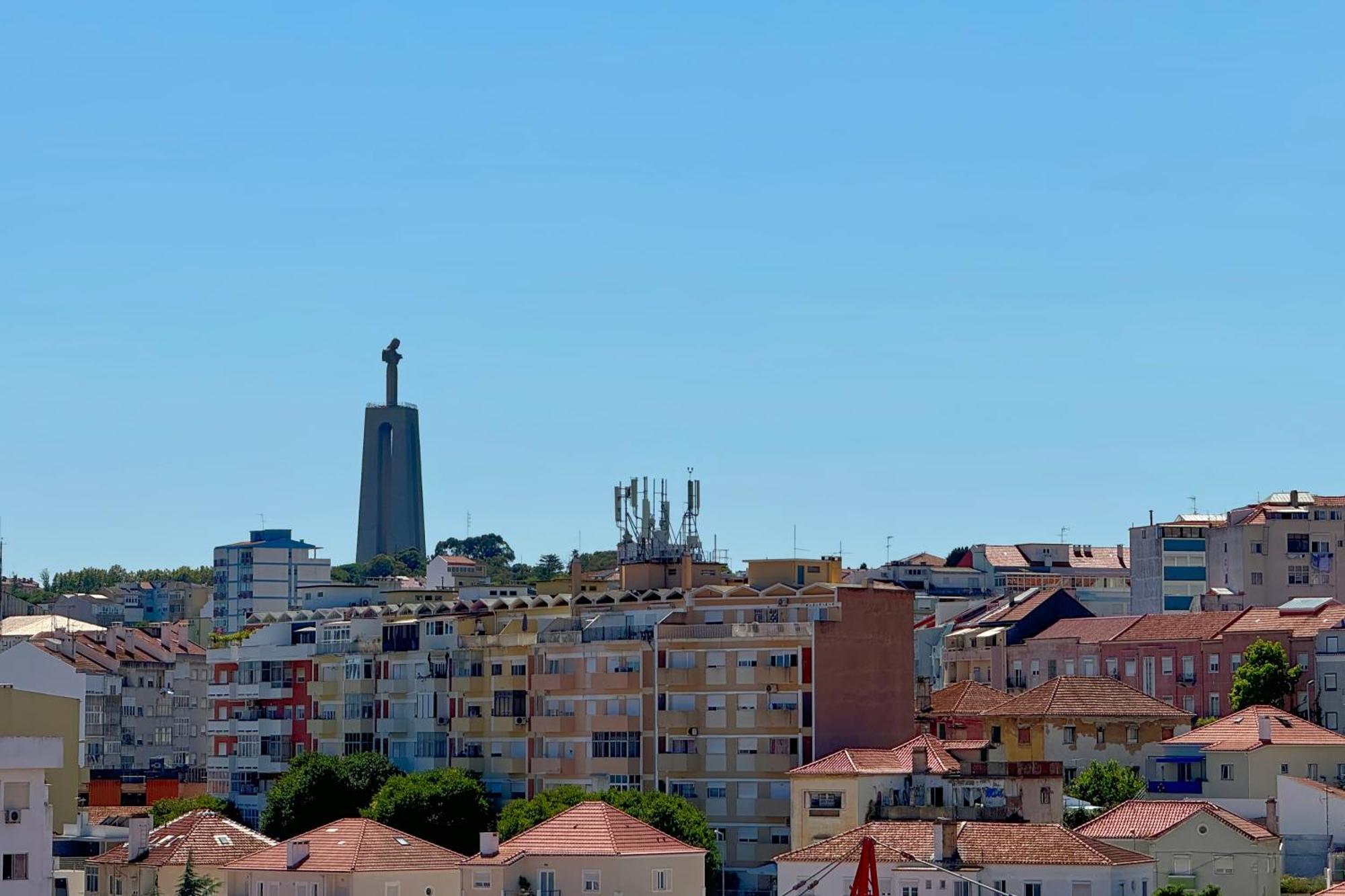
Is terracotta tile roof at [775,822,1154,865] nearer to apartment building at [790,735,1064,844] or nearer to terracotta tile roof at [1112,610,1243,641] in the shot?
apartment building at [790,735,1064,844]

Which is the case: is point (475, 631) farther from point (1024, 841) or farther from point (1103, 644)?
point (1024, 841)

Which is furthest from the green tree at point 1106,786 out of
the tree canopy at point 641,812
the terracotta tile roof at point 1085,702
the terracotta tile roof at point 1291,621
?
the terracotta tile roof at point 1291,621

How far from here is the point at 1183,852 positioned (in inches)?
3430

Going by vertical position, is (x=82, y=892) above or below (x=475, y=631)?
below

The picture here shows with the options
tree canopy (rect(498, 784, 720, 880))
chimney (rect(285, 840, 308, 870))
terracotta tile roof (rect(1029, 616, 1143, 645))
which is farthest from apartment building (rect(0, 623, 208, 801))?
chimney (rect(285, 840, 308, 870))

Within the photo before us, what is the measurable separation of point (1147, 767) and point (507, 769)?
97.5ft

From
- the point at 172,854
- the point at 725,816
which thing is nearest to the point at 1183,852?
the point at 725,816

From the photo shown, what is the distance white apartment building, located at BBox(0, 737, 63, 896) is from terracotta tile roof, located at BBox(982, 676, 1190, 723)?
1821 inches

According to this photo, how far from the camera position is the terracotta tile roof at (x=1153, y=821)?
289 ft

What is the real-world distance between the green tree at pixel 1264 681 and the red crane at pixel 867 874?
42.5m

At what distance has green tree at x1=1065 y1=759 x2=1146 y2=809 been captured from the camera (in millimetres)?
101188

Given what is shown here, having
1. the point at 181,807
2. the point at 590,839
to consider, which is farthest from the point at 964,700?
the point at 181,807

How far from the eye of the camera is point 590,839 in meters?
86.8

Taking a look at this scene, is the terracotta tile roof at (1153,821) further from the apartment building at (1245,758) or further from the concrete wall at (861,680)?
the concrete wall at (861,680)
